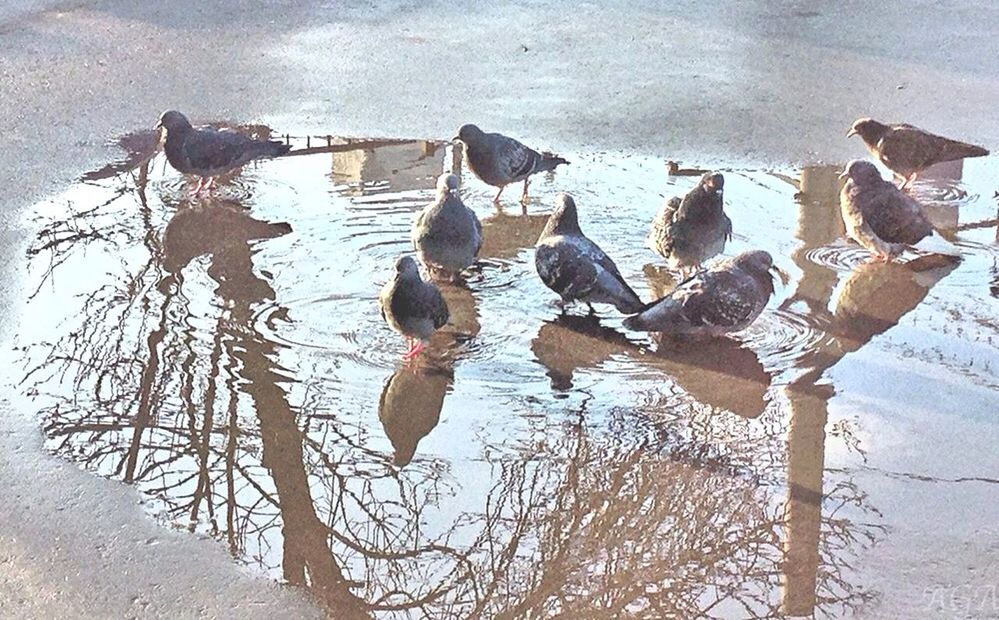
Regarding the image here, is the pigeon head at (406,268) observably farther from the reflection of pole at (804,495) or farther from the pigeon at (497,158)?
the pigeon at (497,158)

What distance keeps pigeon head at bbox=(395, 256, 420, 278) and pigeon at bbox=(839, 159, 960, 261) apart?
2.55 metres

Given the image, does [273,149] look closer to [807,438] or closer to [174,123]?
[174,123]

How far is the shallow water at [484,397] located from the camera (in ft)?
13.5

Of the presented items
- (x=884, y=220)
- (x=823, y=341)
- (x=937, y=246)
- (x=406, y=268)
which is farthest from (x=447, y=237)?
(x=937, y=246)

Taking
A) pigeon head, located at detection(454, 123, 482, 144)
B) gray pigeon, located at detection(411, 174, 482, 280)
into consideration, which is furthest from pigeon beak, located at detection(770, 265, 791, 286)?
pigeon head, located at detection(454, 123, 482, 144)

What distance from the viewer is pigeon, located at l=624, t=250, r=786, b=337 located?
223 inches

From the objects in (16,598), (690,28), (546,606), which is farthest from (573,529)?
(690,28)

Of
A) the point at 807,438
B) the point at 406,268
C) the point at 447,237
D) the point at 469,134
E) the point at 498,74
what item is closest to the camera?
the point at 807,438

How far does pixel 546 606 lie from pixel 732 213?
3881mm

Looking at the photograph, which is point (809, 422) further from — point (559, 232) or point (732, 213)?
point (732, 213)

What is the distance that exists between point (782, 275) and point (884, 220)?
673 millimetres

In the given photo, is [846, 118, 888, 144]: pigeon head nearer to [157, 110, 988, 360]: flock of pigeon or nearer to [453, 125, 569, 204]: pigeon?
[157, 110, 988, 360]: flock of pigeon

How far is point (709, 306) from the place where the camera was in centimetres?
566

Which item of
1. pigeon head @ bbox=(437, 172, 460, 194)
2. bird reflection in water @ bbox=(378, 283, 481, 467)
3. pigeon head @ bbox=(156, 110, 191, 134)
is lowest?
bird reflection in water @ bbox=(378, 283, 481, 467)
